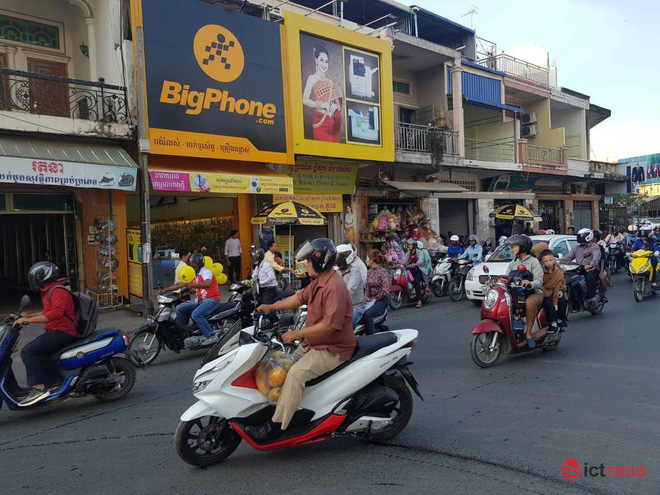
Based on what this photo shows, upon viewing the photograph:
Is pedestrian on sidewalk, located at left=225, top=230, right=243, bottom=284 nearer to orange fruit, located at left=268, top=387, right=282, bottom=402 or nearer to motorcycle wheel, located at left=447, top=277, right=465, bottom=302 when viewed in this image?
motorcycle wheel, located at left=447, top=277, right=465, bottom=302

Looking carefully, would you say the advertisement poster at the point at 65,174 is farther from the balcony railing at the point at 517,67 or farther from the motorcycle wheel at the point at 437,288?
the balcony railing at the point at 517,67

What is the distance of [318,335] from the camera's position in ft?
12.2

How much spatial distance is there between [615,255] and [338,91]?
10367 millimetres

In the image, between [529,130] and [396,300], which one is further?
[529,130]

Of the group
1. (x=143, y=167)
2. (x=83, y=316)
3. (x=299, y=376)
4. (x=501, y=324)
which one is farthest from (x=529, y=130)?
(x=299, y=376)

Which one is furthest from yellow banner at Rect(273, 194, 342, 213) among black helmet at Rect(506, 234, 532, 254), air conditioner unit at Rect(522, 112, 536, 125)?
air conditioner unit at Rect(522, 112, 536, 125)

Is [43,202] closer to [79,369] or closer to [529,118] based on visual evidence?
[79,369]

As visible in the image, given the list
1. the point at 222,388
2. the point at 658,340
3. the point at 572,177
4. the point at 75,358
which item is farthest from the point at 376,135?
the point at 572,177

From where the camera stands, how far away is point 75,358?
531 cm

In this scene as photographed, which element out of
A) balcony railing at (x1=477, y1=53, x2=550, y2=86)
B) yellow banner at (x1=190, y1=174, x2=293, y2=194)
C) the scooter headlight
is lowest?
the scooter headlight

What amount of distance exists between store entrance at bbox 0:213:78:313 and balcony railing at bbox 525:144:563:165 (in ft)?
63.2

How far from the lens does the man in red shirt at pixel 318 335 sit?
372cm

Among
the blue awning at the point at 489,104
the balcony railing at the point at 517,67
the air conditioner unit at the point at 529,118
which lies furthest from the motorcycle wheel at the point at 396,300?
the air conditioner unit at the point at 529,118

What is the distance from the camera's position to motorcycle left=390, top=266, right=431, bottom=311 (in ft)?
37.9
